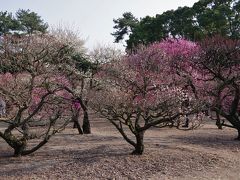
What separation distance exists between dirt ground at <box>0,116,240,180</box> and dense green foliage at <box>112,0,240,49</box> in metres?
19.8

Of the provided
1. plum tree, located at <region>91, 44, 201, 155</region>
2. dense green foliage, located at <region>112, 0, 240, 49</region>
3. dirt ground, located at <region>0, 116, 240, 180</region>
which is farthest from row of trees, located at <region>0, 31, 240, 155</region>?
dense green foliage, located at <region>112, 0, 240, 49</region>

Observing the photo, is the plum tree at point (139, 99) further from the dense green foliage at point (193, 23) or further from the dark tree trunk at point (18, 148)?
the dense green foliage at point (193, 23)

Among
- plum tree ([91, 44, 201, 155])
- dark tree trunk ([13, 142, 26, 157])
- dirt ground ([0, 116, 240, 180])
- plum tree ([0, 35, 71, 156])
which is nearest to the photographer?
dirt ground ([0, 116, 240, 180])

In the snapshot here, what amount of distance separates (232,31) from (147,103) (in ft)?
83.5

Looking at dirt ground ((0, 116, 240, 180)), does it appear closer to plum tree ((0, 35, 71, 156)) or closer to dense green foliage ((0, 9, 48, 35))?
plum tree ((0, 35, 71, 156))

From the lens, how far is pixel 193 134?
1888 cm

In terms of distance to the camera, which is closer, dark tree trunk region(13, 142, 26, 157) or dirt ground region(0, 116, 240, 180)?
dirt ground region(0, 116, 240, 180)

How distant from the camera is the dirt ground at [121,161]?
10797 millimetres

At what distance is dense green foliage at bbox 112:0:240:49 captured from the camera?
3441 cm

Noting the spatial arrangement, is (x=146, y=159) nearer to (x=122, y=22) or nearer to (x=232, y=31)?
(x=232, y=31)

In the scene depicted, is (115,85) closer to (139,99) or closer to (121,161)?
(139,99)

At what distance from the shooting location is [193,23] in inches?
1447

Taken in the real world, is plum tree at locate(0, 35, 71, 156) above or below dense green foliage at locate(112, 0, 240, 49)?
below

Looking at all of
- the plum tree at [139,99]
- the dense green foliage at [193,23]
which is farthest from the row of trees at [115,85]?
the dense green foliage at [193,23]
